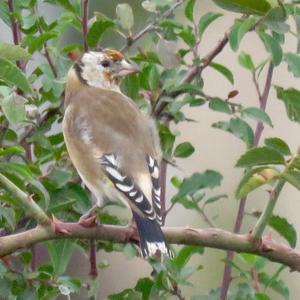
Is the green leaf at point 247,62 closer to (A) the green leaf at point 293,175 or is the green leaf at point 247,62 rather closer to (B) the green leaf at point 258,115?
(B) the green leaf at point 258,115

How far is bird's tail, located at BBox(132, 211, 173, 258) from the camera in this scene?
2.54 m


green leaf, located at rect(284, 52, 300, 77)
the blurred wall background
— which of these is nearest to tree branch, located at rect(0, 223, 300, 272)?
green leaf, located at rect(284, 52, 300, 77)

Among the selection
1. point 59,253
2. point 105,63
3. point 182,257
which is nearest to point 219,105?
point 182,257

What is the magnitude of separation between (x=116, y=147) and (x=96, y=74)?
72 centimetres

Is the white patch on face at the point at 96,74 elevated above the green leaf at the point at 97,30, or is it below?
below

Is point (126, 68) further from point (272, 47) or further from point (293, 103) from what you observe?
point (293, 103)

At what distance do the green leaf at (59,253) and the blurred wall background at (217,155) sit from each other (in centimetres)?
187

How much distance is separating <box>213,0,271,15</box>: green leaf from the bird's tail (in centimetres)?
56

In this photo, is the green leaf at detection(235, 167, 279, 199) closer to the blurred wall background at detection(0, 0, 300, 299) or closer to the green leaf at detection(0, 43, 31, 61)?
the green leaf at detection(0, 43, 31, 61)

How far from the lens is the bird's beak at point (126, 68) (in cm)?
318

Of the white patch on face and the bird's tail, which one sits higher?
the bird's tail

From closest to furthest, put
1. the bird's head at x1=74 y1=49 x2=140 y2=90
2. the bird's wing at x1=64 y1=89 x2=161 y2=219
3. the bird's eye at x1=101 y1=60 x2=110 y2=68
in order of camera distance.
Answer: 1. the bird's wing at x1=64 y1=89 x2=161 y2=219
2. the bird's head at x1=74 y1=49 x2=140 y2=90
3. the bird's eye at x1=101 y1=60 x2=110 y2=68

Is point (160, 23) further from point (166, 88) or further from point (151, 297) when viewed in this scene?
point (151, 297)

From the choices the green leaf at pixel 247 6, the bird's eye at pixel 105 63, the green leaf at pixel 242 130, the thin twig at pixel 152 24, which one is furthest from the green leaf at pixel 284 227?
the bird's eye at pixel 105 63
